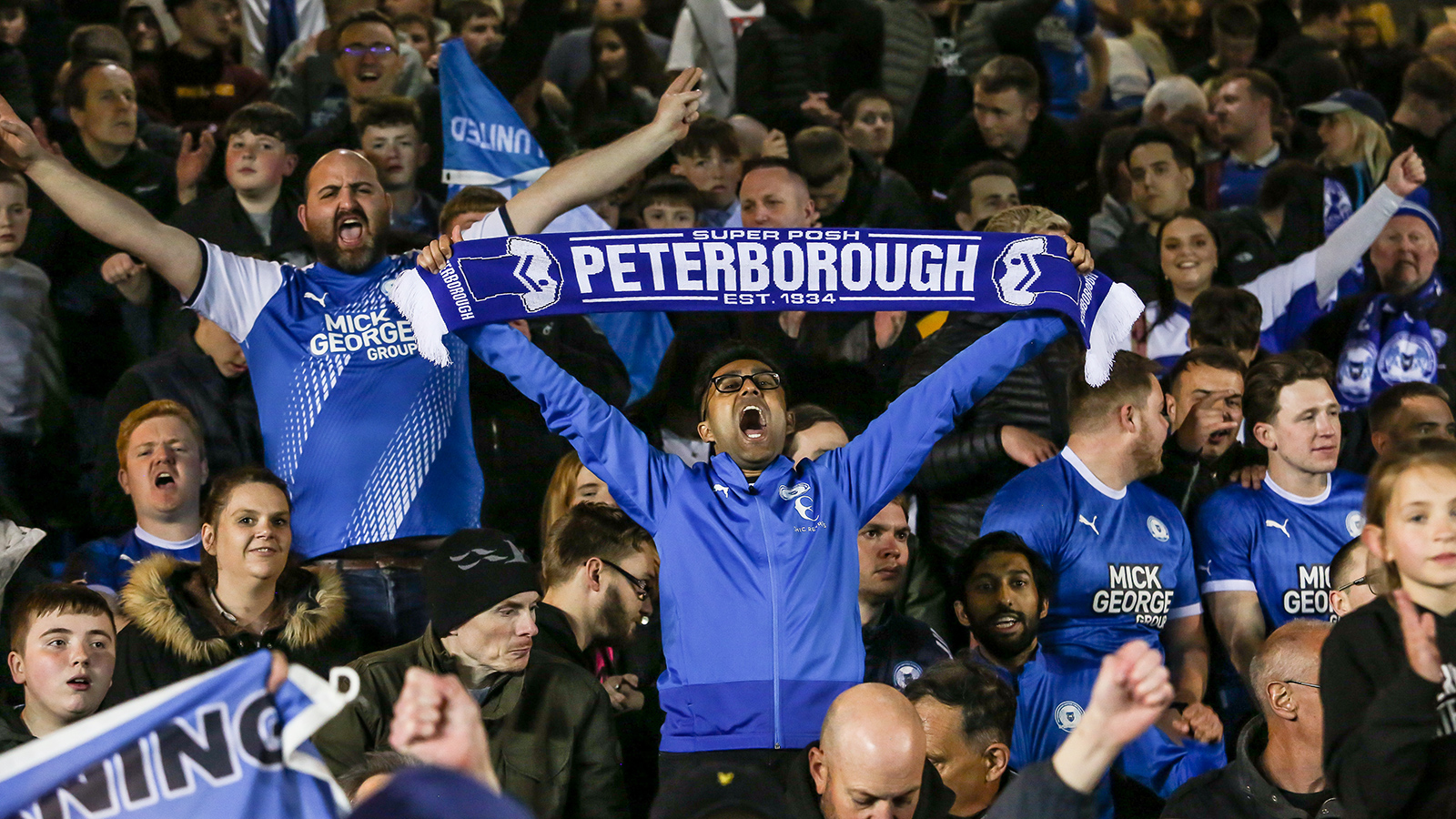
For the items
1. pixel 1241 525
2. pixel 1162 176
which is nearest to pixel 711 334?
pixel 1241 525

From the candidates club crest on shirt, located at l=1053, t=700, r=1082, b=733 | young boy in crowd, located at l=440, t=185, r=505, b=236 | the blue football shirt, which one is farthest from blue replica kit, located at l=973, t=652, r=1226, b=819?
the blue football shirt

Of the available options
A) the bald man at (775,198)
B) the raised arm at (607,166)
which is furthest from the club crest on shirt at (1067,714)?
the bald man at (775,198)

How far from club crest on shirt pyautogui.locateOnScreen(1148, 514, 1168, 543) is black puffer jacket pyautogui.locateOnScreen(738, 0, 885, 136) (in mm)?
4070

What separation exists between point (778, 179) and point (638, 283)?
2138 millimetres

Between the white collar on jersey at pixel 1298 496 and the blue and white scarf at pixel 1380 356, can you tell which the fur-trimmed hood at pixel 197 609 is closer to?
the white collar on jersey at pixel 1298 496

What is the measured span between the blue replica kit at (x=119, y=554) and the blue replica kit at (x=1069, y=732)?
2842 millimetres

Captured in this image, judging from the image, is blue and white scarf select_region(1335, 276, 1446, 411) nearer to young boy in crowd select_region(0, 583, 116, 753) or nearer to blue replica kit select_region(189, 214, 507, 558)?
blue replica kit select_region(189, 214, 507, 558)

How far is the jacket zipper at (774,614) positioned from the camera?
500 centimetres

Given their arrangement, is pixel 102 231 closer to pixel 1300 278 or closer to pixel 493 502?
pixel 493 502

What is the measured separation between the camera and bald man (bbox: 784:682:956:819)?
4.46 metres

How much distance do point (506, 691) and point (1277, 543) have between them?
2.99m

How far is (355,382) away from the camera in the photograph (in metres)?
6.31

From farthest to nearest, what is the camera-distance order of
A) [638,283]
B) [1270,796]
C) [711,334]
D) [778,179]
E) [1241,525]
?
1. [778,179]
2. [711,334]
3. [1241,525]
4. [638,283]
5. [1270,796]

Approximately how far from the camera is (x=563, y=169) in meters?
6.36
